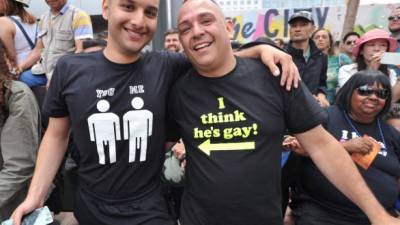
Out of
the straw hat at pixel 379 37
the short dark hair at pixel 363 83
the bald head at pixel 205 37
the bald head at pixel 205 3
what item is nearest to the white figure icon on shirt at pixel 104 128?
the bald head at pixel 205 37

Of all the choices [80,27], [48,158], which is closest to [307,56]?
[80,27]

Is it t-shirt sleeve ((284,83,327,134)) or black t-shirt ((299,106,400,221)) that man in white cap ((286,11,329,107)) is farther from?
t-shirt sleeve ((284,83,327,134))

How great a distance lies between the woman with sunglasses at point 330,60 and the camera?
4.57 meters

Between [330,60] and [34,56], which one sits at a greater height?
[34,56]

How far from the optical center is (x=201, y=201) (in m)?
1.86

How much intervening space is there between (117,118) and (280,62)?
82 centimetres

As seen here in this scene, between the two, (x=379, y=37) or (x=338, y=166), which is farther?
(x=379, y=37)

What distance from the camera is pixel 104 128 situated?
72.4 inches

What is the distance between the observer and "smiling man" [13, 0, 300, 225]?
1.84 m

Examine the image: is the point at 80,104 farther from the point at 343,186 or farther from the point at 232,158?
the point at 343,186

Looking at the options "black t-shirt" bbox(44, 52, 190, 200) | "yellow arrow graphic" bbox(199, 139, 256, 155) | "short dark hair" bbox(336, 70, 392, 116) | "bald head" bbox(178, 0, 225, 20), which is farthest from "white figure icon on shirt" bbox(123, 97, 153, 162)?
"short dark hair" bbox(336, 70, 392, 116)

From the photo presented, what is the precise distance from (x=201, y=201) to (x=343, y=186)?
0.68 meters

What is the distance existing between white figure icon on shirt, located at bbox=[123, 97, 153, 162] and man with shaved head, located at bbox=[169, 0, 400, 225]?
0.18m

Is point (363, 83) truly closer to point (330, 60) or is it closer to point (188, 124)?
point (188, 124)
